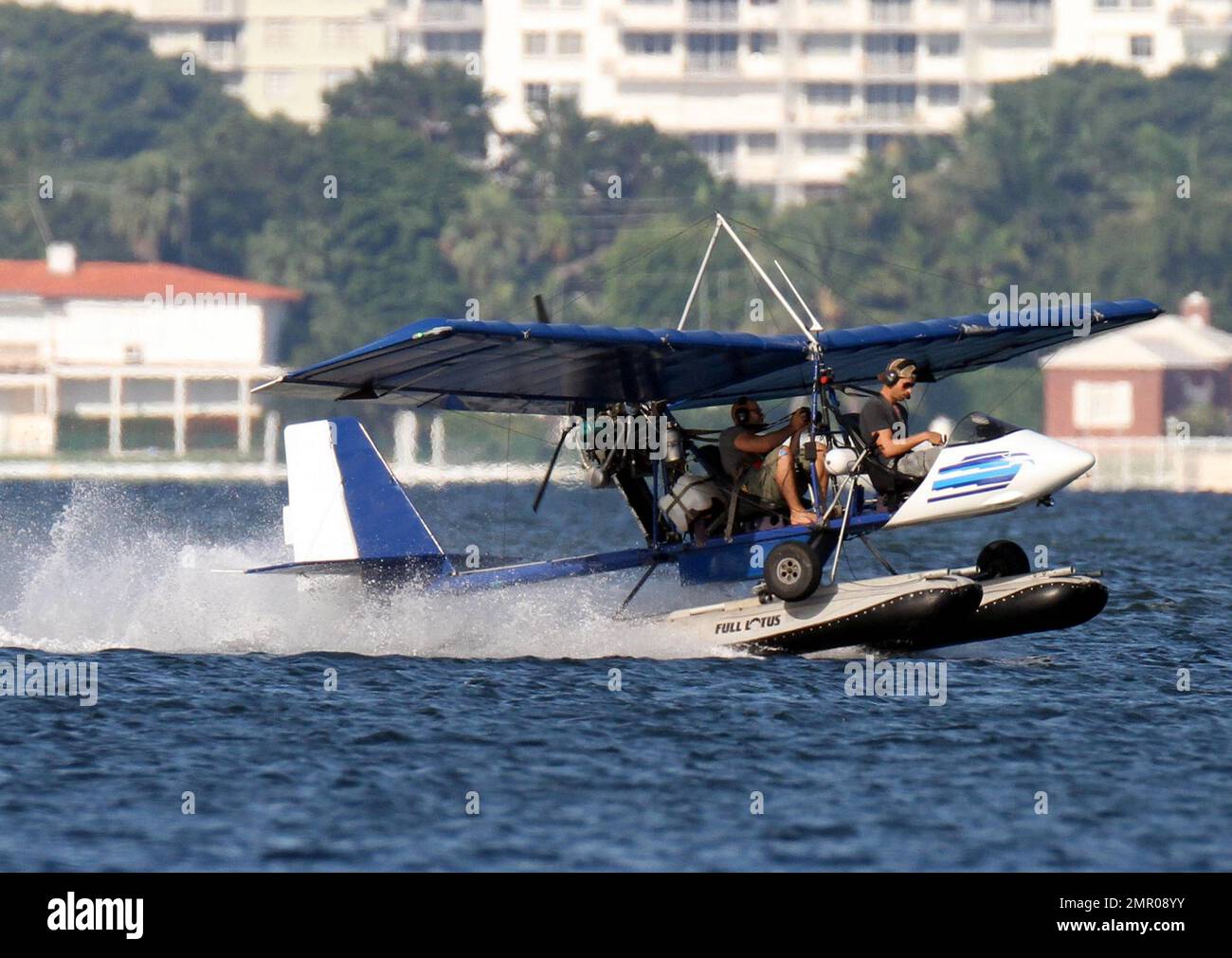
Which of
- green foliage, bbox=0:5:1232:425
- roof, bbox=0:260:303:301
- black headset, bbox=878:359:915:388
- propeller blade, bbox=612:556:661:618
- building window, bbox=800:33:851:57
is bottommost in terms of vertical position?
propeller blade, bbox=612:556:661:618

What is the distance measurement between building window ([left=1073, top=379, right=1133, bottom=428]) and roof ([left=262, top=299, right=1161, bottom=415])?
65.7 m

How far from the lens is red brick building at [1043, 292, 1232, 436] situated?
8494cm

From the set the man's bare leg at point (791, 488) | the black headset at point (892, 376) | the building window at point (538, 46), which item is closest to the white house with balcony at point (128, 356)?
the building window at point (538, 46)

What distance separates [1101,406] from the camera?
282 feet

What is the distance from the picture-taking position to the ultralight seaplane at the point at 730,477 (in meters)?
17.7

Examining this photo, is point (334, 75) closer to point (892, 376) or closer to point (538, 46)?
point (538, 46)

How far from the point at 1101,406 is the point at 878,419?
69544mm

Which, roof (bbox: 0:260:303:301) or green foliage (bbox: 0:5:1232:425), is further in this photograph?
green foliage (bbox: 0:5:1232:425)

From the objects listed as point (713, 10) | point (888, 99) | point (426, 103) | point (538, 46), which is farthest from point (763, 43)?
point (426, 103)

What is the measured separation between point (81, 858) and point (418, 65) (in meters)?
103

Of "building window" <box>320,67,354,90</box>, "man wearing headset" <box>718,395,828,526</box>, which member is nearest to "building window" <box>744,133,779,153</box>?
"building window" <box>320,67,354,90</box>

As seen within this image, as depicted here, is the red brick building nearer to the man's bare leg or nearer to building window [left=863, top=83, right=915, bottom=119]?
building window [left=863, top=83, right=915, bottom=119]

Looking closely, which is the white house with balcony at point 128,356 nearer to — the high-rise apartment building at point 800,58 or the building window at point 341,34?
the high-rise apartment building at point 800,58

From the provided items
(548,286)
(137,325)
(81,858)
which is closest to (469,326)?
(81,858)
